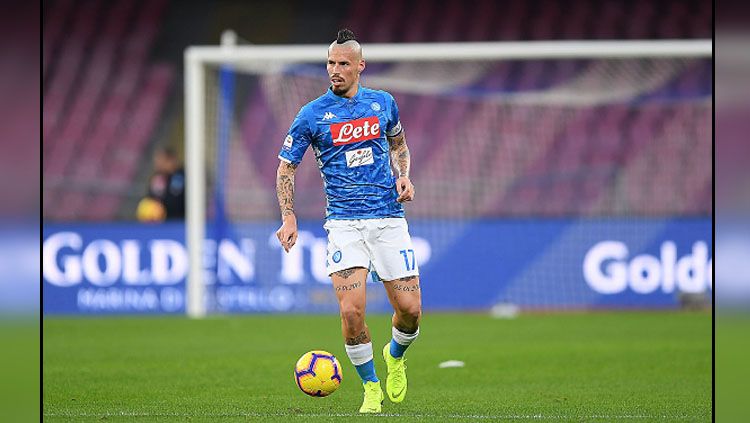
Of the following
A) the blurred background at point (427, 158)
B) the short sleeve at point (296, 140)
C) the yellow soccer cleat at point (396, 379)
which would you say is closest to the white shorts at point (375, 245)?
the short sleeve at point (296, 140)

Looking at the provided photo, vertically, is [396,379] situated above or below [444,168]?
below

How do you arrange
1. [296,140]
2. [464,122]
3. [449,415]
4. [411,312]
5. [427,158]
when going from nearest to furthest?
[449,415] < [296,140] < [411,312] < [464,122] < [427,158]

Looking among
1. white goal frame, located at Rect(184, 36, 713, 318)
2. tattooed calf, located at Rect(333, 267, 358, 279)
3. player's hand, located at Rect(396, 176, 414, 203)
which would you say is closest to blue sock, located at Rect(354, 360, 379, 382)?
tattooed calf, located at Rect(333, 267, 358, 279)

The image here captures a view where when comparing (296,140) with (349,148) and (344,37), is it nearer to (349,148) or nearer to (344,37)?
(349,148)

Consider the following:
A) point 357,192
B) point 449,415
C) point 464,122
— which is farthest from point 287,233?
point 464,122

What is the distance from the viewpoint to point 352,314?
6.15 meters

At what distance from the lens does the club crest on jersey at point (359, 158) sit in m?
6.41

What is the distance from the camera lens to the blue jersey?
637 cm

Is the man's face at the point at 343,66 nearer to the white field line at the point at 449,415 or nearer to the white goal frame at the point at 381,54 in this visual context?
the white field line at the point at 449,415

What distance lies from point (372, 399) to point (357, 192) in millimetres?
1101

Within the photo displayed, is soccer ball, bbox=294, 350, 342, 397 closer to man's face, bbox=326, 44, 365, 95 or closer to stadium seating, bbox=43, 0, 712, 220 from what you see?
man's face, bbox=326, 44, 365, 95
